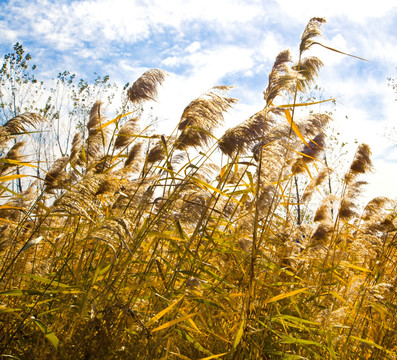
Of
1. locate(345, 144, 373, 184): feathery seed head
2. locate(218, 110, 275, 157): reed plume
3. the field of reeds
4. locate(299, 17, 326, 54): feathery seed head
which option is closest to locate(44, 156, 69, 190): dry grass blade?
the field of reeds

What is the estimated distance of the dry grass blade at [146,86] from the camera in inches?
115

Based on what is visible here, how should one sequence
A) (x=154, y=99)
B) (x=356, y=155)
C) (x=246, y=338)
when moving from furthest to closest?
(x=356, y=155), (x=154, y=99), (x=246, y=338)

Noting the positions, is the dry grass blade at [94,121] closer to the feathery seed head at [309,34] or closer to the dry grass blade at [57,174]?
the dry grass blade at [57,174]

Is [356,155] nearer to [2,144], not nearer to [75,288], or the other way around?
[75,288]

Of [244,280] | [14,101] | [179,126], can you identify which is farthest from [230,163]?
[14,101]

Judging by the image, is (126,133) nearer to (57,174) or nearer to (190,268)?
(57,174)

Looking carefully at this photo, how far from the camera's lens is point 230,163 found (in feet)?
7.22

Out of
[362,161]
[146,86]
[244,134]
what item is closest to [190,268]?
[244,134]

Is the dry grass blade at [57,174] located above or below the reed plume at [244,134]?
below

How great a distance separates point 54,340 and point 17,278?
1111 millimetres

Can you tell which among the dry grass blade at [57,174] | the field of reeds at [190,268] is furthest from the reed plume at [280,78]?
the dry grass blade at [57,174]

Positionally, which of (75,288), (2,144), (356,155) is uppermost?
(356,155)

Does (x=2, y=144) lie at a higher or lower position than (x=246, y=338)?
higher

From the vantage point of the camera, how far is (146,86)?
9.62ft
